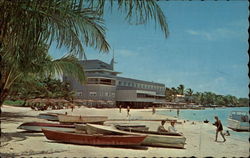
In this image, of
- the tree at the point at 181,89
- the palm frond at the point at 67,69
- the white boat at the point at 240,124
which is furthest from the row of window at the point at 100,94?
the tree at the point at 181,89

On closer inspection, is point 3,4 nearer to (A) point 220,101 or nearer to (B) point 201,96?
(B) point 201,96

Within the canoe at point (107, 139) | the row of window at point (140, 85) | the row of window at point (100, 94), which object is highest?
the row of window at point (140, 85)

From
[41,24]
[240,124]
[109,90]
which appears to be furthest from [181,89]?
[41,24]

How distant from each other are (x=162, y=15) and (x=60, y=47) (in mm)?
1690

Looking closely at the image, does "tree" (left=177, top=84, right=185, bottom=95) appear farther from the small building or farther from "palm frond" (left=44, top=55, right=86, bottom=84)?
"palm frond" (left=44, top=55, right=86, bottom=84)

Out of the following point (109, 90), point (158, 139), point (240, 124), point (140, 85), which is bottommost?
point (240, 124)

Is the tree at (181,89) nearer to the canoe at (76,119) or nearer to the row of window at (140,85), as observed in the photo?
the row of window at (140,85)

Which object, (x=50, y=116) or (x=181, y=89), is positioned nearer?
(x=50, y=116)

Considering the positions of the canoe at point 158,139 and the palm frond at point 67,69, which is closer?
the palm frond at point 67,69

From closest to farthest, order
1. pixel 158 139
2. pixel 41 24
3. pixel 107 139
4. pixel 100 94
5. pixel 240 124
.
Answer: pixel 41 24, pixel 107 139, pixel 158 139, pixel 240 124, pixel 100 94

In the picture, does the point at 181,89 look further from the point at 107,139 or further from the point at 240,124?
the point at 107,139

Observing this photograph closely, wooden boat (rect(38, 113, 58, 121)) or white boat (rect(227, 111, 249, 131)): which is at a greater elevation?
wooden boat (rect(38, 113, 58, 121))

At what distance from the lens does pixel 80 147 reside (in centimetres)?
799

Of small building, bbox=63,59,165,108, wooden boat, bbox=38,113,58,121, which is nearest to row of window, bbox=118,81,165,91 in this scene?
small building, bbox=63,59,165,108
